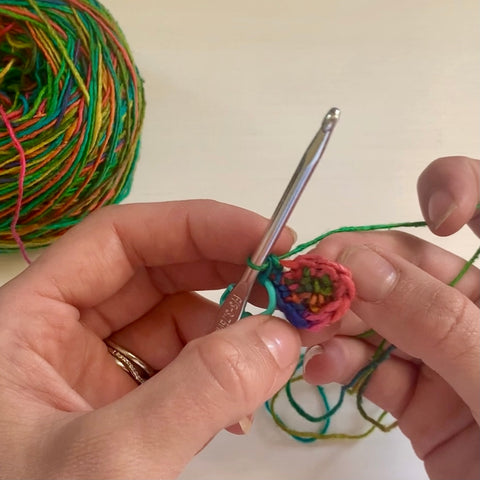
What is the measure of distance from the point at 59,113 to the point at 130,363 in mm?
308

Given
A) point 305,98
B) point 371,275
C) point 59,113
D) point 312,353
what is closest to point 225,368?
point 371,275

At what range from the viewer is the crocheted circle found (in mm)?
477

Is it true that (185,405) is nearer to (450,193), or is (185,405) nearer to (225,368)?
(225,368)

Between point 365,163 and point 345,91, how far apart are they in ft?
0.43

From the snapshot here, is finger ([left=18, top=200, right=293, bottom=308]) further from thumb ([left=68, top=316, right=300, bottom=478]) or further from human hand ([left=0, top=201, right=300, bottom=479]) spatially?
thumb ([left=68, top=316, right=300, bottom=478])

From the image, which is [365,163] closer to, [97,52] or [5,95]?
[97,52]

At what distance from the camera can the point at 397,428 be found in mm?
705

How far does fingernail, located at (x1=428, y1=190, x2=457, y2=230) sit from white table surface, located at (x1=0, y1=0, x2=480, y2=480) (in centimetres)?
18

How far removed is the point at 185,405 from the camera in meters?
0.40

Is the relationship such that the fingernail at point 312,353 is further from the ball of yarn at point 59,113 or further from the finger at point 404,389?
the ball of yarn at point 59,113

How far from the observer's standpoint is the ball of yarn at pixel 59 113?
0.68 m

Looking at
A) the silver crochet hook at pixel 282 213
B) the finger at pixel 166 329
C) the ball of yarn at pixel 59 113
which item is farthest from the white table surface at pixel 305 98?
the silver crochet hook at pixel 282 213

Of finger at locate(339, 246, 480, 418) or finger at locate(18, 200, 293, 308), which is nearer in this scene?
finger at locate(339, 246, 480, 418)

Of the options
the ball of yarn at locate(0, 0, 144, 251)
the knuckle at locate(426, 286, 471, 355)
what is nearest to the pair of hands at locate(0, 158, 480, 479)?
the knuckle at locate(426, 286, 471, 355)
